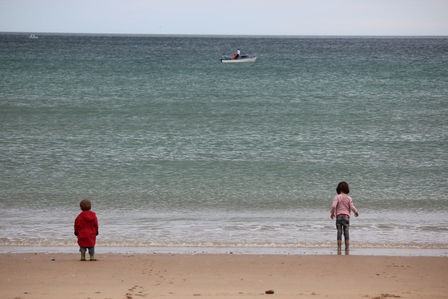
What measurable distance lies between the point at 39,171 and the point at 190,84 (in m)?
28.6

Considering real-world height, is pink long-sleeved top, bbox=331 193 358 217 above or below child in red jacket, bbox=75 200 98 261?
above

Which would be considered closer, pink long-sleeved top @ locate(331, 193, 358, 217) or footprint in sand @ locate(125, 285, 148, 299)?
footprint in sand @ locate(125, 285, 148, 299)

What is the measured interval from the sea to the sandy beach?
3.06 feet

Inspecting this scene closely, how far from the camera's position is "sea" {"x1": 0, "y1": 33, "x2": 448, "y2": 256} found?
1180 centimetres

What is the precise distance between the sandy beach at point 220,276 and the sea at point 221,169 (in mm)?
933

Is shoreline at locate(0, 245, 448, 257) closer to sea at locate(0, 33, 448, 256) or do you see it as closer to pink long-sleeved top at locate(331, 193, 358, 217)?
sea at locate(0, 33, 448, 256)

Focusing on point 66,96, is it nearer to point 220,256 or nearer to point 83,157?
point 83,157

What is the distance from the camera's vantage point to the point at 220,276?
28.7 ft

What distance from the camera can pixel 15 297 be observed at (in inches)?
298

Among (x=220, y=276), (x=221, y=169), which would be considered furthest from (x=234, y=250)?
(x=221, y=169)

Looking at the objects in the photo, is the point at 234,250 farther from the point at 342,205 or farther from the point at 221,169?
the point at 221,169

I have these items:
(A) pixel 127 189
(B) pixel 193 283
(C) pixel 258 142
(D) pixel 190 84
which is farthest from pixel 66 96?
(B) pixel 193 283

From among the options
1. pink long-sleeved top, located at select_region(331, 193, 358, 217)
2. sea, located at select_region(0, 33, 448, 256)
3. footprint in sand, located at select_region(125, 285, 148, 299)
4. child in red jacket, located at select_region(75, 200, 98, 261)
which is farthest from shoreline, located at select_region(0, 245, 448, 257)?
footprint in sand, located at select_region(125, 285, 148, 299)

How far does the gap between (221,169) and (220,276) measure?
952cm
